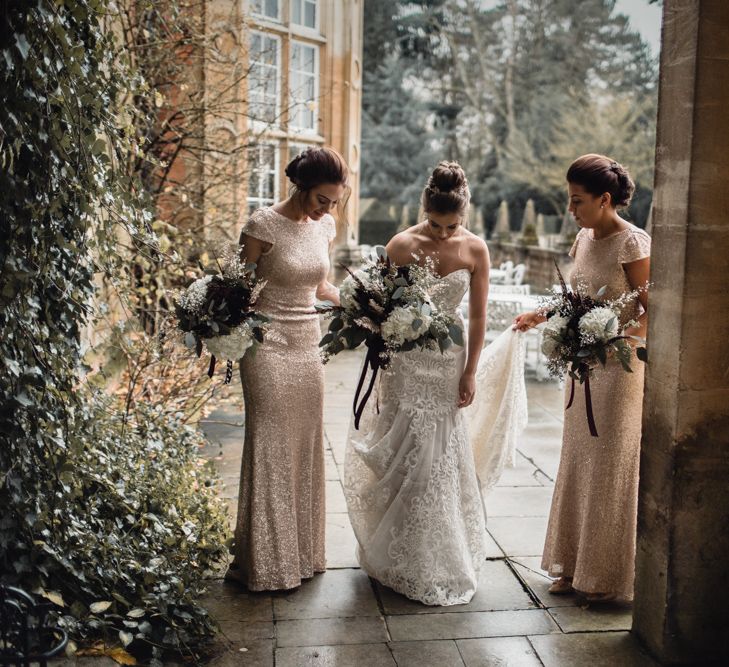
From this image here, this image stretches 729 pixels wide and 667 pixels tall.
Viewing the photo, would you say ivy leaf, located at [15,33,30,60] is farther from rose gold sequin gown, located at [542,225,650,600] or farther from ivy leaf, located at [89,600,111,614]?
rose gold sequin gown, located at [542,225,650,600]

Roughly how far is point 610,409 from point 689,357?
0.81 meters

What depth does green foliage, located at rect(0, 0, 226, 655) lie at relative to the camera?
2844mm

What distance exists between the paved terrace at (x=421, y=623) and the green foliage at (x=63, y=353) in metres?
0.28

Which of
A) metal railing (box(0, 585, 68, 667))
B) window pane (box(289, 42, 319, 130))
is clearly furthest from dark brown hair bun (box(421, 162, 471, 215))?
window pane (box(289, 42, 319, 130))

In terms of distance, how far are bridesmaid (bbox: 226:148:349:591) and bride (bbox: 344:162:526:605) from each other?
31 centimetres

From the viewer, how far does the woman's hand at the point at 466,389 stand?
403 cm

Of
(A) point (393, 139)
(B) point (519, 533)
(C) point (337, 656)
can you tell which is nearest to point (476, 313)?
(B) point (519, 533)

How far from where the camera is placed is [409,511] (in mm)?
3955

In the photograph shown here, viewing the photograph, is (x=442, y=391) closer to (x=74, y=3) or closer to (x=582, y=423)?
(x=582, y=423)

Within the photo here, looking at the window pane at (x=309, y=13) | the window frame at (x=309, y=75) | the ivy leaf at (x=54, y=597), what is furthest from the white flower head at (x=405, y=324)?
the window pane at (x=309, y=13)

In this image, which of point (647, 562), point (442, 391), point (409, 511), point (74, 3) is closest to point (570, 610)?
point (647, 562)

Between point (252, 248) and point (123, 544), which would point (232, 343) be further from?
point (123, 544)

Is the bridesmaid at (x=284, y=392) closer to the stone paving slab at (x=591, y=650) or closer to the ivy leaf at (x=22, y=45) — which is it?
the stone paving slab at (x=591, y=650)

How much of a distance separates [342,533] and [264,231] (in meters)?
1.81
